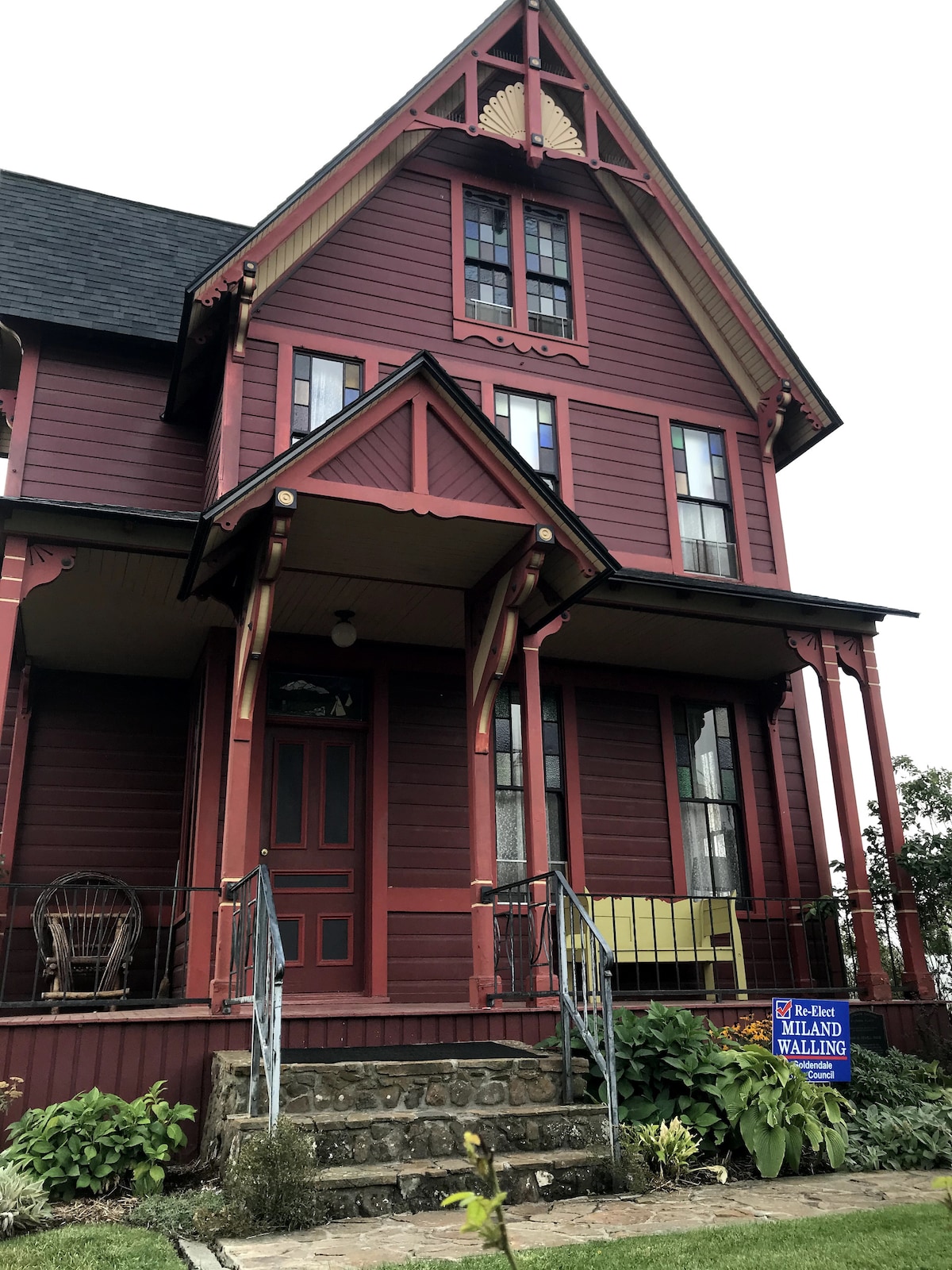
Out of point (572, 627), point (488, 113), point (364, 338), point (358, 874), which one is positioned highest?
point (488, 113)

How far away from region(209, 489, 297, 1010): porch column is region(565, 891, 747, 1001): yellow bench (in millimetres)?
3507

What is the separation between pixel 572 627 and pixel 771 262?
67.8m

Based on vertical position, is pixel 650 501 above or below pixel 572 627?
above

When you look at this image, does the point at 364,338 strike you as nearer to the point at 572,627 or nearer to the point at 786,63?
the point at 572,627

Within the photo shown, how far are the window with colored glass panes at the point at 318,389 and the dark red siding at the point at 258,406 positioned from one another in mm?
219

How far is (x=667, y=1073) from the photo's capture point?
6.28 m

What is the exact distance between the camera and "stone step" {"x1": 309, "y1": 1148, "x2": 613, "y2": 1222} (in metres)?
4.86

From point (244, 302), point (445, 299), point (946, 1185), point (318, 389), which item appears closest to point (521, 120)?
point (445, 299)

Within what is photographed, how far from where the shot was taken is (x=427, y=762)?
32.5ft

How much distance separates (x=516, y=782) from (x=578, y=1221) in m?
5.50

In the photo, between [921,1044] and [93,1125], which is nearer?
[93,1125]

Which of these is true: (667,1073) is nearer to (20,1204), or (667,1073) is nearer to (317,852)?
(20,1204)

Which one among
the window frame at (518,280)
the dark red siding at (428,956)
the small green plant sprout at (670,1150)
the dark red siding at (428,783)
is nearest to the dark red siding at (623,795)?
the dark red siding at (428,783)

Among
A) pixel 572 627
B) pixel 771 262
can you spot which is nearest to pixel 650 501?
pixel 572 627
